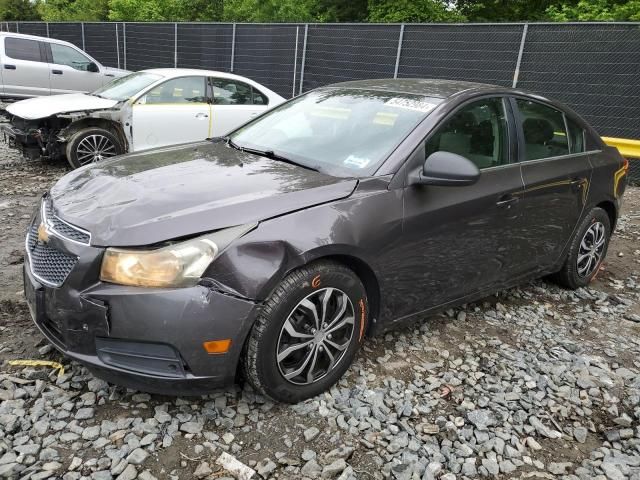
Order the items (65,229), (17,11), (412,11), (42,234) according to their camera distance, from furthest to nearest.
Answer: (17,11), (412,11), (42,234), (65,229)

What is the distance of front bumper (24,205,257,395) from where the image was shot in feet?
7.49

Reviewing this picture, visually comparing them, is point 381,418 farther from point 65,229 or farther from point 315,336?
point 65,229

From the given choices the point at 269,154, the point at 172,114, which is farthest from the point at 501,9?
the point at 269,154

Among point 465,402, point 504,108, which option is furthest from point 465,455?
point 504,108

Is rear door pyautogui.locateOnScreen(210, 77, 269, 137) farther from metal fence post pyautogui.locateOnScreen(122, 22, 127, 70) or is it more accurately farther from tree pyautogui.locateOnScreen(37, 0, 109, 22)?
tree pyautogui.locateOnScreen(37, 0, 109, 22)

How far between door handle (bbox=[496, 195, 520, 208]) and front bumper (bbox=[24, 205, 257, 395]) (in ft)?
6.04

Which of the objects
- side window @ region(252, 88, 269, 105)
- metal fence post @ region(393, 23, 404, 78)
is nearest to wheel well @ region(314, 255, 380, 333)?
side window @ region(252, 88, 269, 105)

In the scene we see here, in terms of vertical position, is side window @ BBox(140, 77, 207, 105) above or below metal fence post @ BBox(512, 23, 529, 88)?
below

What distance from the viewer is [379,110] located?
11.1 feet

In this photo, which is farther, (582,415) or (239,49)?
(239,49)

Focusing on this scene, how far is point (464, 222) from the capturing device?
10.6ft

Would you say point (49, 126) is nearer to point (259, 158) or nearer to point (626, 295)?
point (259, 158)

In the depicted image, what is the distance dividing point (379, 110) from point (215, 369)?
6.20 feet

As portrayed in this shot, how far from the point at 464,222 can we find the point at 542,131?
1.17 m
